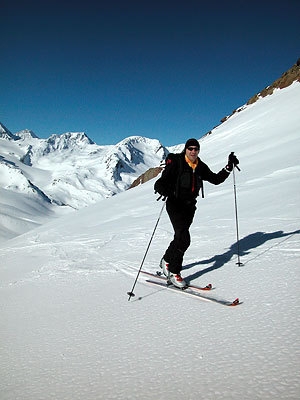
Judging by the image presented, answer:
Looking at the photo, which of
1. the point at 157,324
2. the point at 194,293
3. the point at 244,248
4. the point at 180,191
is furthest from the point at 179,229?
the point at 244,248

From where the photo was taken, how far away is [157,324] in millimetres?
3498

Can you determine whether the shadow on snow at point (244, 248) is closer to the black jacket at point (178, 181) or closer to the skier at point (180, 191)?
the skier at point (180, 191)

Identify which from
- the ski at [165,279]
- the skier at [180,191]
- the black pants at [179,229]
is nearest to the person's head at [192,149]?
the skier at [180,191]

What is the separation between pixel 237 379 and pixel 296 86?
1665 inches

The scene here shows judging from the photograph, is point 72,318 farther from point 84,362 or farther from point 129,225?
point 129,225

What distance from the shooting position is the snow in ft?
7.90

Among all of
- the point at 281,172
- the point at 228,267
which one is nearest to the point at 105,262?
the point at 228,267

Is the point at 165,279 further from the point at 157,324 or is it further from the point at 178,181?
the point at 157,324

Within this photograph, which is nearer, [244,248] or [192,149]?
[192,149]

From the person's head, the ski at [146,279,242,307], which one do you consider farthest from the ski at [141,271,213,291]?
the person's head

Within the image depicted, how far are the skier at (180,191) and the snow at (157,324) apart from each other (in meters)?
0.49

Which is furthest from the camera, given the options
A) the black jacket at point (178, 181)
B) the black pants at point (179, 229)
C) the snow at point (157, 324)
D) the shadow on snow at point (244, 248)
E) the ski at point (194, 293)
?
the shadow on snow at point (244, 248)

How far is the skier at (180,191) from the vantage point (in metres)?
4.81

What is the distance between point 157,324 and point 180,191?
2066mm
